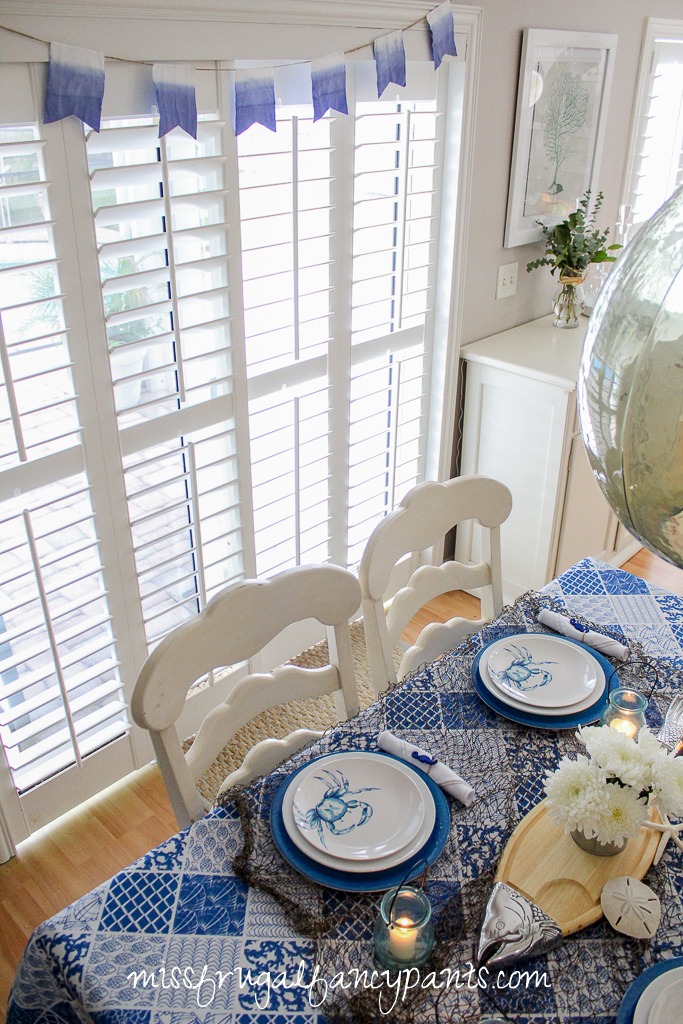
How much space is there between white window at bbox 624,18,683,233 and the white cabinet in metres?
0.91

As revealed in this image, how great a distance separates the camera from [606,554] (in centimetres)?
296

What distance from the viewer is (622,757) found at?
3.27 feet

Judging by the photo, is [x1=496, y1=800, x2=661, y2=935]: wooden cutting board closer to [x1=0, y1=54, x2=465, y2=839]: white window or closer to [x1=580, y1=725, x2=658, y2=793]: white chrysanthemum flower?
[x1=580, y1=725, x2=658, y2=793]: white chrysanthemum flower

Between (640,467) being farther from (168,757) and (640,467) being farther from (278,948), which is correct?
(168,757)

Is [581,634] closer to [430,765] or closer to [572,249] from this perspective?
[430,765]

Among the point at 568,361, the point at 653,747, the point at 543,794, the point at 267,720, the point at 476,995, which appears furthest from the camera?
the point at 568,361

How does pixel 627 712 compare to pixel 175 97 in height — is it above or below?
below

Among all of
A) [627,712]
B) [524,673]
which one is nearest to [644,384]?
[627,712]

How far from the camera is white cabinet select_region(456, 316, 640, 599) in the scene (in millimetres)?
2488

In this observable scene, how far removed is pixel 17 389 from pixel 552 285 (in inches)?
82.2

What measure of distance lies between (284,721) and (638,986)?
4.90ft

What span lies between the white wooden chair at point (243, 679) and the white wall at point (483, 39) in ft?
3.29

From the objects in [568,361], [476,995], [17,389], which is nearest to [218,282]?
[17,389]

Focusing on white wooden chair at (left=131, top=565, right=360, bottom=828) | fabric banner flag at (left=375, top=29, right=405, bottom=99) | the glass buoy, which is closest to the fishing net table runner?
white wooden chair at (left=131, top=565, right=360, bottom=828)
